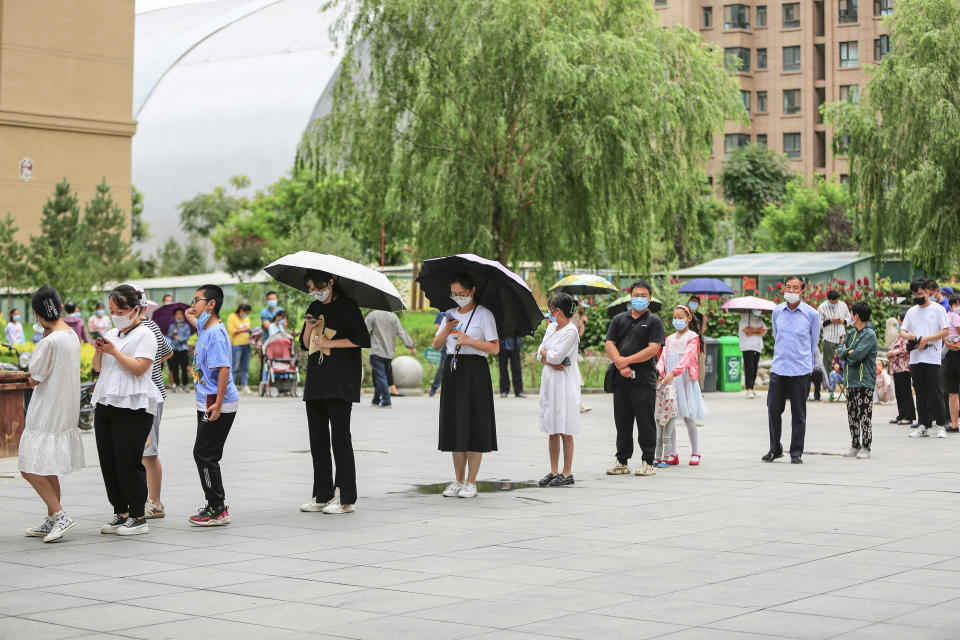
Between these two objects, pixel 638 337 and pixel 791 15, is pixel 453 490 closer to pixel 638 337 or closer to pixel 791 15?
pixel 638 337

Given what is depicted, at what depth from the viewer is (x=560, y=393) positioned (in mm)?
11531

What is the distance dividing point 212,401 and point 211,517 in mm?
835

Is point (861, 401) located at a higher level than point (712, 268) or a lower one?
lower

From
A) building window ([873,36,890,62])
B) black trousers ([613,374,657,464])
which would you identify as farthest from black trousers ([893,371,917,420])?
building window ([873,36,890,62])

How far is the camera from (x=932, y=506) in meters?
9.99

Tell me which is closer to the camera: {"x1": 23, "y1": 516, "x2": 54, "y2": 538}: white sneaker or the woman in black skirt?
{"x1": 23, "y1": 516, "x2": 54, "y2": 538}: white sneaker

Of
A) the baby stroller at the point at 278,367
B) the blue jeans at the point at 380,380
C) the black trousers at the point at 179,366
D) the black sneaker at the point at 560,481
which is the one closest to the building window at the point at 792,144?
the black trousers at the point at 179,366

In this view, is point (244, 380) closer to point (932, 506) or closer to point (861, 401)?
point (861, 401)

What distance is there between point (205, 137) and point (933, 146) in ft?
254

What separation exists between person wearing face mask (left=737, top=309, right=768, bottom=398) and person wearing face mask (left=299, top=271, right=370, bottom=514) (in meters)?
15.3

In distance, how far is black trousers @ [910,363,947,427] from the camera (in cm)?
1652

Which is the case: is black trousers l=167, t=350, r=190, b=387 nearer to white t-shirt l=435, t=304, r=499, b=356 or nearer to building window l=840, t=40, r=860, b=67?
white t-shirt l=435, t=304, r=499, b=356

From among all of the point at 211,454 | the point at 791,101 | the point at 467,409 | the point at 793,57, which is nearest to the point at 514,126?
the point at 467,409

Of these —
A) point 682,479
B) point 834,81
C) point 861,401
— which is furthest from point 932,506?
point 834,81
